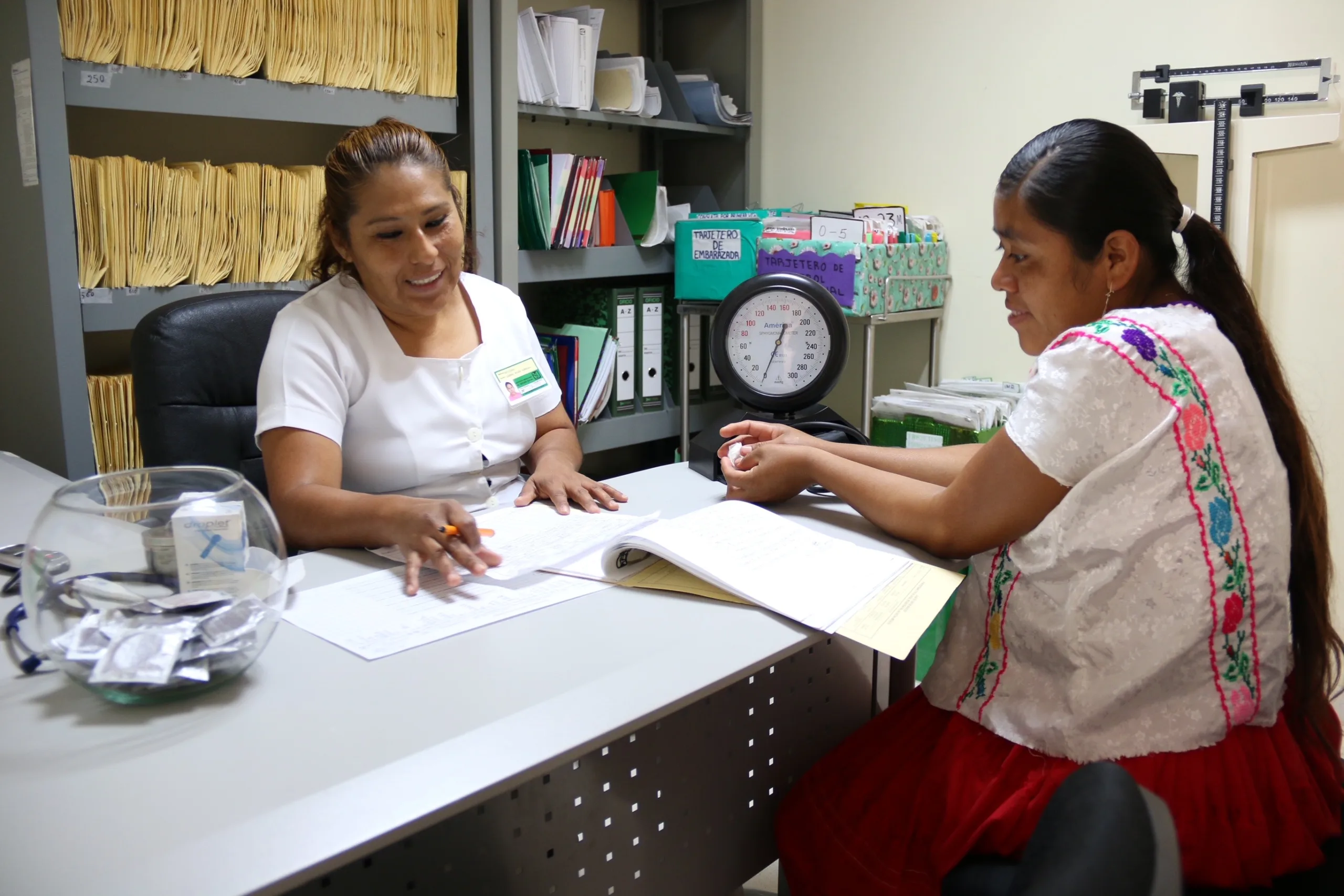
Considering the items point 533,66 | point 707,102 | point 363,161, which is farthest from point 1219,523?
point 707,102

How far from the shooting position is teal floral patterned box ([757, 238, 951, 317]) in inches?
103

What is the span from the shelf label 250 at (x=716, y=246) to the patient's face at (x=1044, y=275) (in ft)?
5.28

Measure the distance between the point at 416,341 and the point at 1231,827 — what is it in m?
1.28

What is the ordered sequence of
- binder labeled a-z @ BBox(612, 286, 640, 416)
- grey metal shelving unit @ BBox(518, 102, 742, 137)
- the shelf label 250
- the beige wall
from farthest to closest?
1. binder labeled a-z @ BBox(612, 286, 640, 416)
2. the shelf label 250
3. grey metal shelving unit @ BBox(518, 102, 742, 137)
4. the beige wall

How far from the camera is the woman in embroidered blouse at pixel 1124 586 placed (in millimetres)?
1035

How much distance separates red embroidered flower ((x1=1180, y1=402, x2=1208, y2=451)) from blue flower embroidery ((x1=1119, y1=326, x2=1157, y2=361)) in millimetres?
61

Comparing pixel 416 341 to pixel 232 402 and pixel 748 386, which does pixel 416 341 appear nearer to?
pixel 232 402

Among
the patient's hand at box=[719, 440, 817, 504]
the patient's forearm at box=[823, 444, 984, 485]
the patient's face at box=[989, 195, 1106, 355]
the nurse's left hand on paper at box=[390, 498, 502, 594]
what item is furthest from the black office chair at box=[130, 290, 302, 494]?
the patient's face at box=[989, 195, 1106, 355]

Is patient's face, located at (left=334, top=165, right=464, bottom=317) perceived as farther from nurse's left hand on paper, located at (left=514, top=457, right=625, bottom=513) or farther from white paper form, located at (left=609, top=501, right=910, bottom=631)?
white paper form, located at (left=609, top=501, right=910, bottom=631)

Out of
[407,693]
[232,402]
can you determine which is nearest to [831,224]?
[232,402]

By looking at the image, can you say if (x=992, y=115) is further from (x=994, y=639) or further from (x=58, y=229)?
(x=58, y=229)

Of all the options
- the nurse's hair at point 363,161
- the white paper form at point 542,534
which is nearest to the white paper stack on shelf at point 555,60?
the nurse's hair at point 363,161

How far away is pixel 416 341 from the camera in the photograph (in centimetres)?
167

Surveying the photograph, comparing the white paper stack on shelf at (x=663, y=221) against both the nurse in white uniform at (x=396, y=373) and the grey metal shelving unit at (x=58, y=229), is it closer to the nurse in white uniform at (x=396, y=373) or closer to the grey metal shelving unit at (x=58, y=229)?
the grey metal shelving unit at (x=58, y=229)
